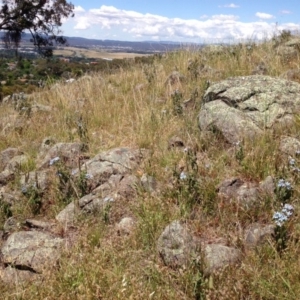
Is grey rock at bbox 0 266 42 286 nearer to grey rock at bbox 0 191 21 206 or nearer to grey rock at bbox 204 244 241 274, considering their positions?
grey rock at bbox 0 191 21 206

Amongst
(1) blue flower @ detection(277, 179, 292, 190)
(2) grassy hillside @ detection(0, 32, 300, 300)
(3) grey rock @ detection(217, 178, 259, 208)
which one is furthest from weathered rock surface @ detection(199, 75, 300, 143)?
(1) blue flower @ detection(277, 179, 292, 190)

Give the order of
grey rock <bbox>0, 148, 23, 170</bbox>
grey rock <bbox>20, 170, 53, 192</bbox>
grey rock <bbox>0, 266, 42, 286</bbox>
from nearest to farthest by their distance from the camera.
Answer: grey rock <bbox>0, 266, 42, 286</bbox> < grey rock <bbox>20, 170, 53, 192</bbox> < grey rock <bbox>0, 148, 23, 170</bbox>

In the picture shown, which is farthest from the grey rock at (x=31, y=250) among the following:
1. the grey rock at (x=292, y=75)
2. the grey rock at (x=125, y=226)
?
the grey rock at (x=292, y=75)

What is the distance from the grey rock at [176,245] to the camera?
8.40 feet

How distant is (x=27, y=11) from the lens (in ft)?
53.9

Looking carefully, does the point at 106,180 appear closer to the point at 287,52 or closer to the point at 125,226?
the point at 125,226

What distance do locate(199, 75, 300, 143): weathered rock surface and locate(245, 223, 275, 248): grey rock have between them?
4.32 feet

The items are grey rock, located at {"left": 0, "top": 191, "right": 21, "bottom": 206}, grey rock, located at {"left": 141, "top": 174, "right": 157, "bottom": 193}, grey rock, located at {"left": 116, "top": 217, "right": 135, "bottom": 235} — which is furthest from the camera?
grey rock, located at {"left": 0, "top": 191, "right": 21, "bottom": 206}

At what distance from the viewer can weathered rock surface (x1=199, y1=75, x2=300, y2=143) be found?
13.1 feet

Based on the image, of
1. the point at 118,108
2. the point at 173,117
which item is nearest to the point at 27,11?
the point at 118,108

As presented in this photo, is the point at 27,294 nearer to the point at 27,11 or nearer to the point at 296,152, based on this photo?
the point at 296,152

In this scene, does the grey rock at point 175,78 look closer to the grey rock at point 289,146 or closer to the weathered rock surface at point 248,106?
the weathered rock surface at point 248,106

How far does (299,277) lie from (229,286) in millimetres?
412

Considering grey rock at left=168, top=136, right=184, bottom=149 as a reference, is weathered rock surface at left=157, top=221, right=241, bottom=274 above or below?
below
